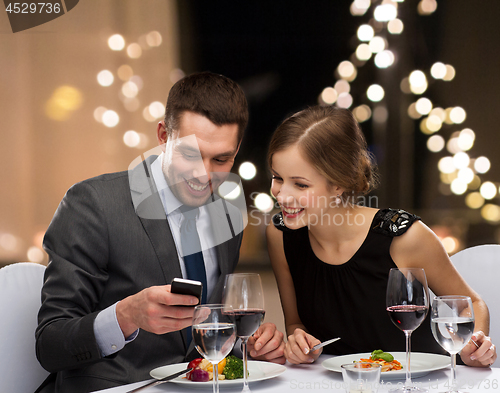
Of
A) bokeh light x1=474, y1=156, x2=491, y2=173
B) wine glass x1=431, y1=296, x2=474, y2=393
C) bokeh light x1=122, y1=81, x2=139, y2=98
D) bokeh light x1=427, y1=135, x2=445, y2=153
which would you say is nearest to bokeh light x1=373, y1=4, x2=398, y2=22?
bokeh light x1=427, y1=135, x2=445, y2=153

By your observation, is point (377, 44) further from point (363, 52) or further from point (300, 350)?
point (300, 350)

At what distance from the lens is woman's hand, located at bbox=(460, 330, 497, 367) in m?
1.05

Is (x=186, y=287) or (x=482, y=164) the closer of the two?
(x=186, y=287)

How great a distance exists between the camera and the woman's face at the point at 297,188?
4.96 feet

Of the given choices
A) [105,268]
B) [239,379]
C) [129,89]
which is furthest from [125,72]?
[239,379]

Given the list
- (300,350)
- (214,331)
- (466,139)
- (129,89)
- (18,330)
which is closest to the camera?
(214,331)

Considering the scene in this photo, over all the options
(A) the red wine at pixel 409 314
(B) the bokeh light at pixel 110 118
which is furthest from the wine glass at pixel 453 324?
(B) the bokeh light at pixel 110 118

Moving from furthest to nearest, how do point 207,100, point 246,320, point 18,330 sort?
point 207,100
point 18,330
point 246,320

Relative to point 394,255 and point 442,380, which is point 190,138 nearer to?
point 394,255

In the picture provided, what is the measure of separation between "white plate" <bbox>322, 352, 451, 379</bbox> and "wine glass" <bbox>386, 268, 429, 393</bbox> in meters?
0.07

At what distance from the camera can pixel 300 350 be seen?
114 centimetres

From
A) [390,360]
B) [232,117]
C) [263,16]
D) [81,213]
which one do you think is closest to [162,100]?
[263,16]

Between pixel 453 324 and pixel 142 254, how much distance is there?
777 millimetres

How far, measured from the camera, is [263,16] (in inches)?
133
